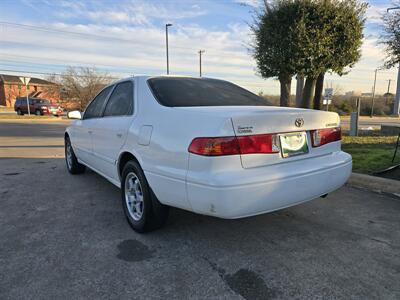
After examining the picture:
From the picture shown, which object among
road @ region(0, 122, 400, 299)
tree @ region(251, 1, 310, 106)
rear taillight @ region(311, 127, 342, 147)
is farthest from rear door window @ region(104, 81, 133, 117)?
tree @ region(251, 1, 310, 106)

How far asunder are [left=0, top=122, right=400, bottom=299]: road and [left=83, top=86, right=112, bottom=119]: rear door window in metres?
1.23

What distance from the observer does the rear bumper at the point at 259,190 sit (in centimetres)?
241

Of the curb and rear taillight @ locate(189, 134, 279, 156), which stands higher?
rear taillight @ locate(189, 134, 279, 156)

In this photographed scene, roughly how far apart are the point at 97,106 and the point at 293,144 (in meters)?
2.99

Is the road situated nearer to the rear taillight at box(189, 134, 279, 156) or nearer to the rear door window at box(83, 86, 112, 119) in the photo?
the rear taillight at box(189, 134, 279, 156)

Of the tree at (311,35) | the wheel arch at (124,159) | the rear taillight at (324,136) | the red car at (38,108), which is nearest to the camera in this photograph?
the rear taillight at (324,136)

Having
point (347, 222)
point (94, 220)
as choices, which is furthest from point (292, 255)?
point (94, 220)

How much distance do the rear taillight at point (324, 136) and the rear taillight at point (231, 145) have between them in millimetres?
658

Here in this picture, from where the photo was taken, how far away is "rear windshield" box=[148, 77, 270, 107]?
322 centimetres

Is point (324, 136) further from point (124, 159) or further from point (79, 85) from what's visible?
point (79, 85)

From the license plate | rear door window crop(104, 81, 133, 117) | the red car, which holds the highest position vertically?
rear door window crop(104, 81, 133, 117)

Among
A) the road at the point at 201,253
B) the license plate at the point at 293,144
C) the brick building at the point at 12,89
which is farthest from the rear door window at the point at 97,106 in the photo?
the brick building at the point at 12,89

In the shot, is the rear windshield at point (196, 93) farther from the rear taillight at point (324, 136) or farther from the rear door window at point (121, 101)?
the rear taillight at point (324, 136)

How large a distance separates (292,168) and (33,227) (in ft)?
9.20
